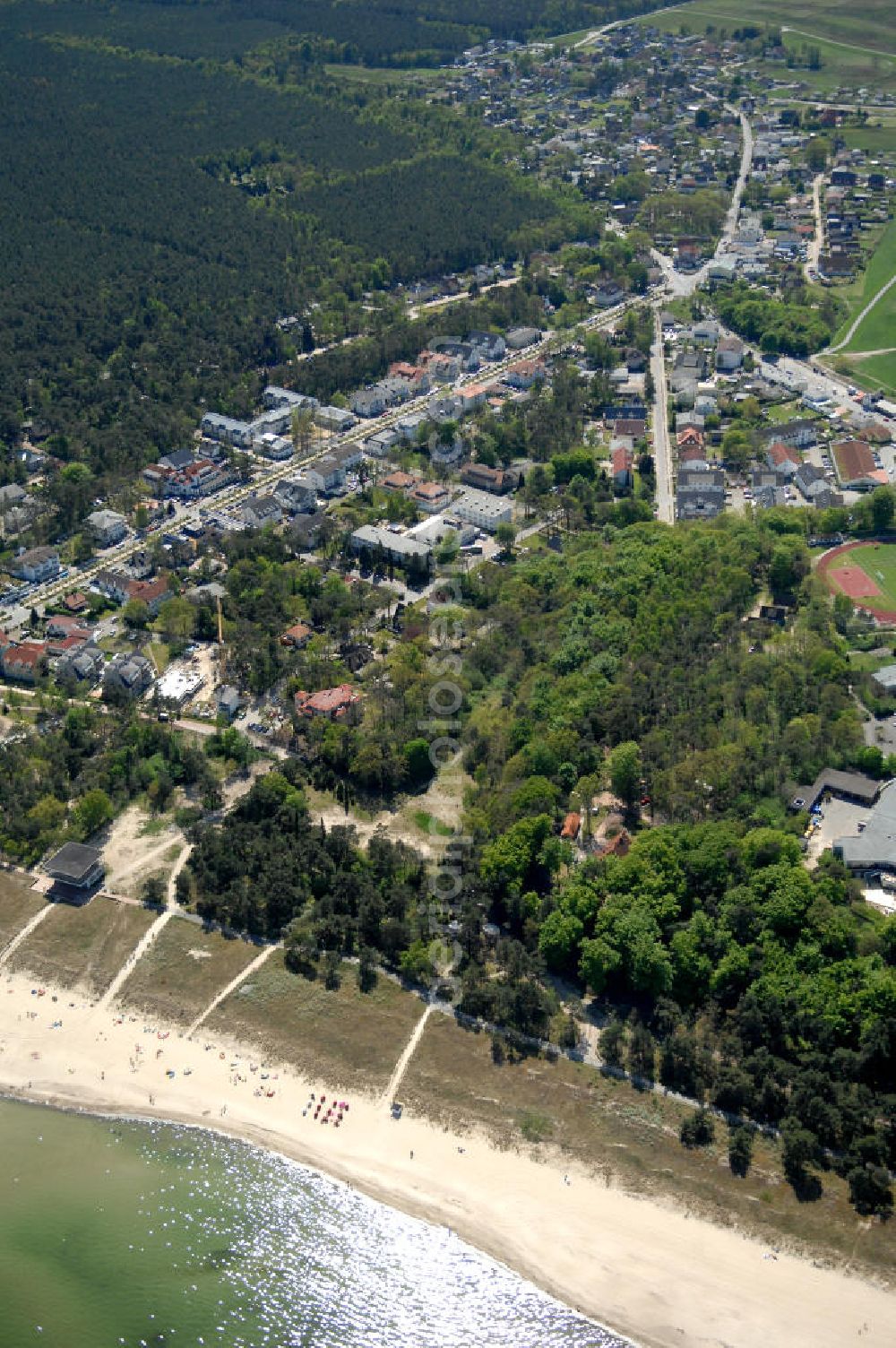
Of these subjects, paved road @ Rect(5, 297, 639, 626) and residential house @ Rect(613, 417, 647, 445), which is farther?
residential house @ Rect(613, 417, 647, 445)

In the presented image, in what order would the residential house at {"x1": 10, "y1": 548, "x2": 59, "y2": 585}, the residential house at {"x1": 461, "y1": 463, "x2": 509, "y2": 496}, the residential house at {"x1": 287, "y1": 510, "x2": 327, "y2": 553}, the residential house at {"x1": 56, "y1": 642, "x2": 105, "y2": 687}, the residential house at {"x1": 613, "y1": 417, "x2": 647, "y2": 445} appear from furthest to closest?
the residential house at {"x1": 613, "y1": 417, "x2": 647, "y2": 445}
the residential house at {"x1": 461, "y1": 463, "x2": 509, "y2": 496}
the residential house at {"x1": 287, "y1": 510, "x2": 327, "y2": 553}
the residential house at {"x1": 10, "y1": 548, "x2": 59, "y2": 585}
the residential house at {"x1": 56, "y1": 642, "x2": 105, "y2": 687}

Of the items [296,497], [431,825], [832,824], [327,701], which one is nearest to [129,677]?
[327,701]

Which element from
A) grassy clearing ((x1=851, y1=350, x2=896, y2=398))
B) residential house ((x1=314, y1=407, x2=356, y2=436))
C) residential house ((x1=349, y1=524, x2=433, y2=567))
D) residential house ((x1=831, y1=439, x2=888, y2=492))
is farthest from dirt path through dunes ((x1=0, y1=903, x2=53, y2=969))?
grassy clearing ((x1=851, y1=350, x2=896, y2=398))

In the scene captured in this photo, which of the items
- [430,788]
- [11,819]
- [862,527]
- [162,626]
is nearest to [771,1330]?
[430,788]

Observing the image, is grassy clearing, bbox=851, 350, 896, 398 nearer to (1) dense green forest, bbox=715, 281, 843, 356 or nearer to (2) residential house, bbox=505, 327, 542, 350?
(1) dense green forest, bbox=715, 281, 843, 356

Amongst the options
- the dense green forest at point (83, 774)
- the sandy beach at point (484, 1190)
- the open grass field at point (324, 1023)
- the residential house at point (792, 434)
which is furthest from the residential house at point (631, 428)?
the sandy beach at point (484, 1190)

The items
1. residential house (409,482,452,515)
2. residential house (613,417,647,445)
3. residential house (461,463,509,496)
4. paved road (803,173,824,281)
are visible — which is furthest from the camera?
paved road (803,173,824,281)

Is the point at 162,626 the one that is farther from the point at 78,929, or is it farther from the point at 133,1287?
the point at 133,1287

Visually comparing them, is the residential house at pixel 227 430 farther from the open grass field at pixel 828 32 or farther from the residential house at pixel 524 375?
the open grass field at pixel 828 32
